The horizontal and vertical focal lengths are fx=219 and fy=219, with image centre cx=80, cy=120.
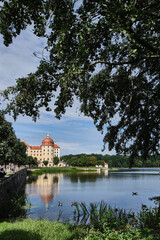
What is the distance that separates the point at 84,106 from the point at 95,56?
1.99 m

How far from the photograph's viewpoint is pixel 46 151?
140 meters

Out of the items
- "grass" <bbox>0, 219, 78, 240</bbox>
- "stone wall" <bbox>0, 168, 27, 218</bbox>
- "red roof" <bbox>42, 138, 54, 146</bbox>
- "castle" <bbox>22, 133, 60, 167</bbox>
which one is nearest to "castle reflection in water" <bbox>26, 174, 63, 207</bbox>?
"stone wall" <bbox>0, 168, 27, 218</bbox>

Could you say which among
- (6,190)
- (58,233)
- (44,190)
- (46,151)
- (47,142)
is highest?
(47,142)

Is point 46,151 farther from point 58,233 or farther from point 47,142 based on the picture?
point 58,233

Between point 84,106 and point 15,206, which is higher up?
point 84,106

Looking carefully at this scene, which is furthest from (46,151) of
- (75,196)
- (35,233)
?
(35,233)

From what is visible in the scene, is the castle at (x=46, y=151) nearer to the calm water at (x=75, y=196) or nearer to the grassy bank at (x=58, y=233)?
the calm water at (x=75, y=196)

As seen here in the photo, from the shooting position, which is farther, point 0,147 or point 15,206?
point 0,147

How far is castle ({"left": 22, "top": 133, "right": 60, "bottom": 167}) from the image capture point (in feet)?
451

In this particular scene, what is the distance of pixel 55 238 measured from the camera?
25.0 ft

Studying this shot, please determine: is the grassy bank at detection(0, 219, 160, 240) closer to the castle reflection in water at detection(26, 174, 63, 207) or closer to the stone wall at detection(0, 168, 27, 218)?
the stone wall at detection(0, 168, 27, 218)

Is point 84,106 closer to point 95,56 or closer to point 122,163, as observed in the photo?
point 95,56

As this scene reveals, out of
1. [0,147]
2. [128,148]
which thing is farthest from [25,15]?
[0,147]

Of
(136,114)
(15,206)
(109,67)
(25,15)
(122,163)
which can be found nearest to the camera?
(25,15)
